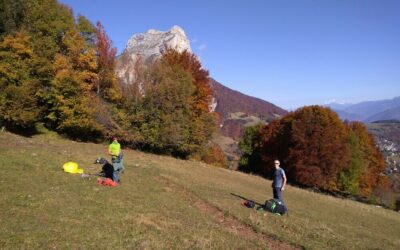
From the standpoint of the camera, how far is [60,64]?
5147 centimetres

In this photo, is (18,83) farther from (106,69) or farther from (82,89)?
(106,69)

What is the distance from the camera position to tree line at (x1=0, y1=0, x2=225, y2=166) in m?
48.2

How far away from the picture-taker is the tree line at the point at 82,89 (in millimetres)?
48156

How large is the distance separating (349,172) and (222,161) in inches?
1400

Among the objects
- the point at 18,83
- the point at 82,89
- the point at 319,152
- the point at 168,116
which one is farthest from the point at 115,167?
the point at 319,152

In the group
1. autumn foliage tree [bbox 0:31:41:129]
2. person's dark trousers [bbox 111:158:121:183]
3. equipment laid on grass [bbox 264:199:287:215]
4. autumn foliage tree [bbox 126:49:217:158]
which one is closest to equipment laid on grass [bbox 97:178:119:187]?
person's dark trousers [bbox 111:158:121:183]

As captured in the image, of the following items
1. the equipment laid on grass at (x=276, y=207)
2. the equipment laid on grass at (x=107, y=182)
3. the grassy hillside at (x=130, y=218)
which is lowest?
the grassy hillside at (x=130, y=218)

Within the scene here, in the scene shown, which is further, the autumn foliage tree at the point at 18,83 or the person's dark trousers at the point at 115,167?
the autumn foliage tree at the point at 18,83

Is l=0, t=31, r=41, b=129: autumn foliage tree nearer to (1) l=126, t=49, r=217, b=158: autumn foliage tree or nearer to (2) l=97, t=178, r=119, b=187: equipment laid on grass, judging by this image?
(1) l=126, t=49, r=217, b=158: autumn foliage tree

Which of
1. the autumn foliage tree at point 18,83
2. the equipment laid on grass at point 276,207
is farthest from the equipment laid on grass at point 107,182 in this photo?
the autumn foliage tree at point 18,83

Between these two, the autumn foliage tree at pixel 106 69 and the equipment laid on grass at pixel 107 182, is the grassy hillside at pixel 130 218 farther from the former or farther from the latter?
the autumn foliage tree at pixel 106 69

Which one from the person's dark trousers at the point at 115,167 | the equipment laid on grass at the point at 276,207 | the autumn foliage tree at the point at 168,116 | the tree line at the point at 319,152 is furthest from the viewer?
the tree line at the point at 319,152

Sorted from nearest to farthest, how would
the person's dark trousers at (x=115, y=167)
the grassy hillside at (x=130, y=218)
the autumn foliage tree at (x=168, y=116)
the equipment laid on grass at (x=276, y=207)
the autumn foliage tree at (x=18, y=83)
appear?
the grassy hillside at (x=130, y=218)
the equipment laid on grass at (x=276, y=207)
the person's dark trousers at (x=115, y=167)
the autumn foliage tree at (x=18, y=83)
the autumn foliage tree at (x=168, y=116)

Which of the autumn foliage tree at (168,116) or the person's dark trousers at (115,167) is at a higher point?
the autumn foliage tree at (168,116)
